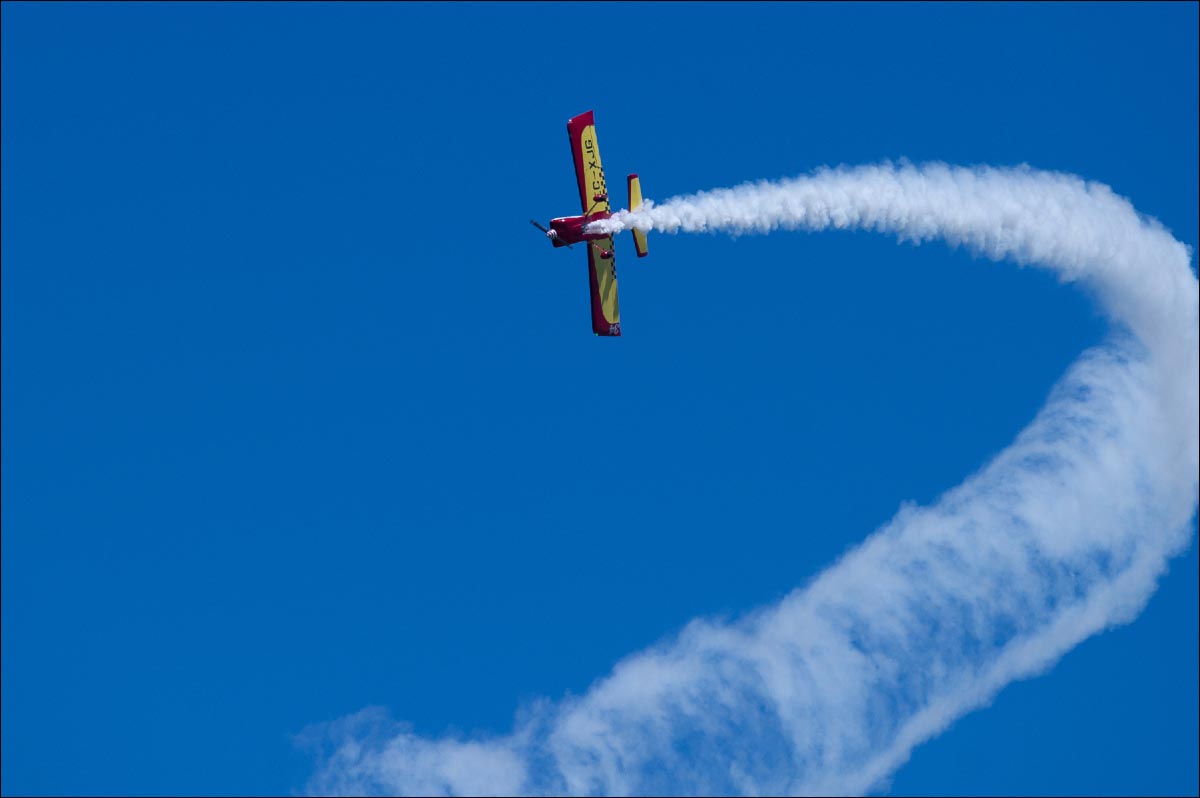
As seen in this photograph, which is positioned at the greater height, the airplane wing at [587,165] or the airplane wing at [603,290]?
the airplane wing at [587,165]

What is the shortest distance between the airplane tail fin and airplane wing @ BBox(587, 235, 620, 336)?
1128mm

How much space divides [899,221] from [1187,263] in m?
9.96

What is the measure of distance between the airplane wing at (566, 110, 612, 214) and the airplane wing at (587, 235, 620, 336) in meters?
1.51

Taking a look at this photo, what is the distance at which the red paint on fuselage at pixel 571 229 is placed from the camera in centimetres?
8131

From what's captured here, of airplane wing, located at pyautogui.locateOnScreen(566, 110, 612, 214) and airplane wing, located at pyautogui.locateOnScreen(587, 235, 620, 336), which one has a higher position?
airplane wing, located at pyautogui.locateOnScreen(566, 110, 612, 214)

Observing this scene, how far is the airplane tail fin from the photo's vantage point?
8162cm

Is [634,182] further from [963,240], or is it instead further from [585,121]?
[963,240]

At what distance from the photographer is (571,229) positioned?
81.4m

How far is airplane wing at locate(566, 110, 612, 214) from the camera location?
268 feet

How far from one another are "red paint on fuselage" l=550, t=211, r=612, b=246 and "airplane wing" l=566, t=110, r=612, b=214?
0.26 metres

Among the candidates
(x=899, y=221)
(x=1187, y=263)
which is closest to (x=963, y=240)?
(x=899, y=221)

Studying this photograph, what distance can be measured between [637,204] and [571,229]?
219 centimetres

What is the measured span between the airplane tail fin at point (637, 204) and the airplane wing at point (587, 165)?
884 millimetres

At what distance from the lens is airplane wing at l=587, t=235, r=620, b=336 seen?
273ft
